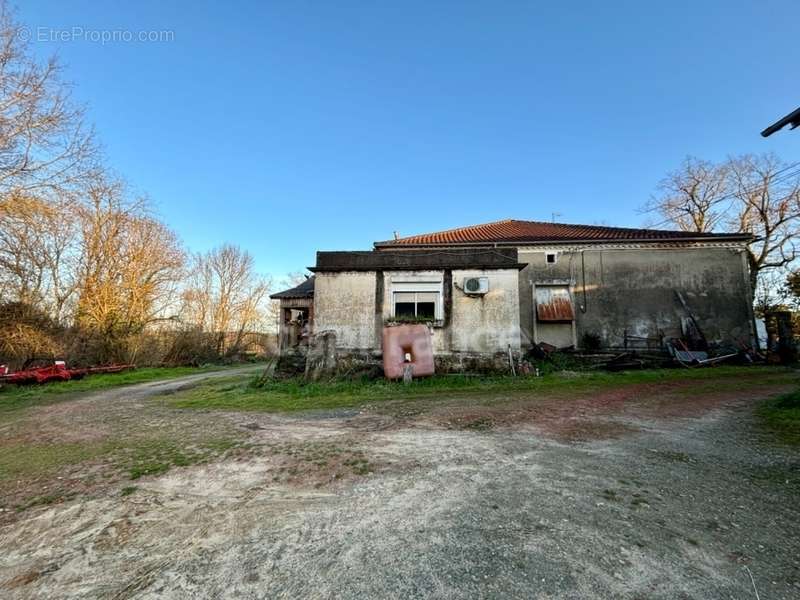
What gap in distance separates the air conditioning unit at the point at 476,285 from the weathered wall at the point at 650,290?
4444 millimetres

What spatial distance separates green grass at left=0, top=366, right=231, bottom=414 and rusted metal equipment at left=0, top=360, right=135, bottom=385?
20cm

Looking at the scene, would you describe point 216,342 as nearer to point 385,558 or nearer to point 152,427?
point 152,427

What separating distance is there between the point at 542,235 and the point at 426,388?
1046cm

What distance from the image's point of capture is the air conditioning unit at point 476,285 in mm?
10695

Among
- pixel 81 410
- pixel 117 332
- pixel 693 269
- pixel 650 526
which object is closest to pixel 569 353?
pixel 693 269

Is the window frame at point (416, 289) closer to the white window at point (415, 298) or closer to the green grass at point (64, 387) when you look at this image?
the white window at point (415, 298)

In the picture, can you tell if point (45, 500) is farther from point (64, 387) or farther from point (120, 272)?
point (120, 272)

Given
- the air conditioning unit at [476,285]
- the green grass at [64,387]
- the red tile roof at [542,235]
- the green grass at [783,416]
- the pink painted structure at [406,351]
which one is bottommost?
the green grass at [64,387]

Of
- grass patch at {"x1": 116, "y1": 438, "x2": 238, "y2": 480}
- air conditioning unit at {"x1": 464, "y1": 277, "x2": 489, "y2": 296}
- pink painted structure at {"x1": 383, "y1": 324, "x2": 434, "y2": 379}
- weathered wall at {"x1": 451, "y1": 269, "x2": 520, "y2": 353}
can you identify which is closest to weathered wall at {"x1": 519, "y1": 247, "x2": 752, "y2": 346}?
weathered wall at {"x1": 451, "y1": 269, "x2": 520, "y2": 353}

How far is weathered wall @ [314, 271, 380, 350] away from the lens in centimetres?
1092

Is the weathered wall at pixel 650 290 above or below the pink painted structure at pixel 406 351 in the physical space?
above

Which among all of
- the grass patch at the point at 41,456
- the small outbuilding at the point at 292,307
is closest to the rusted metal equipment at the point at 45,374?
the small outbuilding at the point at 292,307

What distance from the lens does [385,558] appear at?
7.32 feet

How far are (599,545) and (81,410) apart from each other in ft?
33.1
